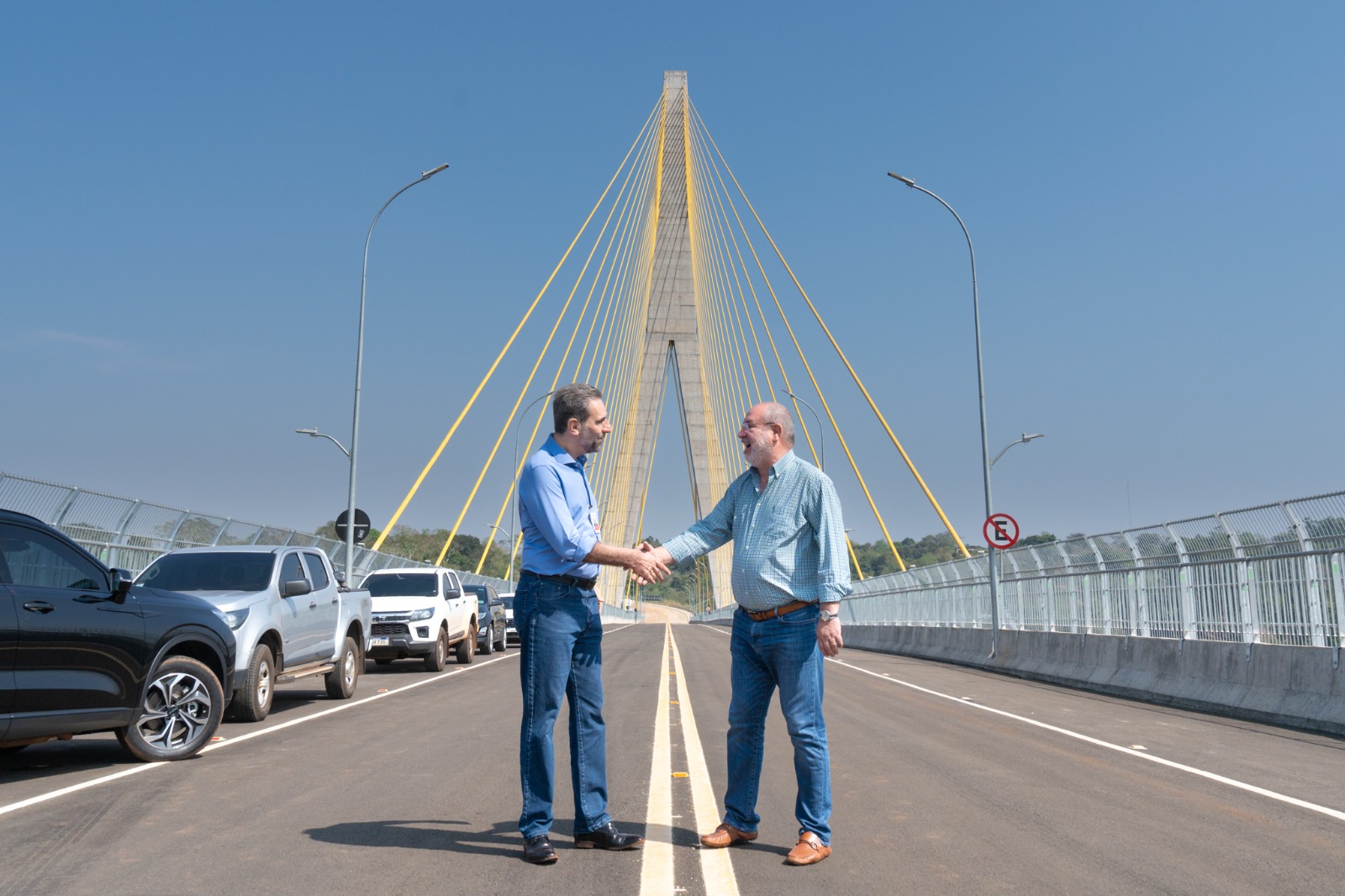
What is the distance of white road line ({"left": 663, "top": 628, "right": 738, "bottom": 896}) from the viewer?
15.2ft

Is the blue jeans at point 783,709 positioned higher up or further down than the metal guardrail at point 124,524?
further down

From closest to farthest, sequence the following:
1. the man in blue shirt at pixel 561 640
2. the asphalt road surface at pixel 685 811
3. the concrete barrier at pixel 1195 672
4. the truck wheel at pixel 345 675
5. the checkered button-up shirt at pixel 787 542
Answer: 1. the asphalt road surface at pixel 685 811
2. the man in blue shirt at pixel 561 640
3. the checkered button-up shirt at pixel 787 542
4. the concrete barrier at pixel 1195 672
5. the truck wheel at pixel 345 675

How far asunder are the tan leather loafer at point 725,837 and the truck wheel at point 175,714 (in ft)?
15.3

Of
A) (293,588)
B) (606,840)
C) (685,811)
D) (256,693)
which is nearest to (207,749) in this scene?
(256,693)

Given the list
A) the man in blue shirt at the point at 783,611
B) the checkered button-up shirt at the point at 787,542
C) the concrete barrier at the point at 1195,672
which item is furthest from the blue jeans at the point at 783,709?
the concrete barrier at the point at 1195,672

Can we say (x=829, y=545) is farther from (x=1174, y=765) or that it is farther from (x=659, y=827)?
(x=1174, y=765)

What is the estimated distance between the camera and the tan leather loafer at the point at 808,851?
500cm

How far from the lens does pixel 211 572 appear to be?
12.1 metres

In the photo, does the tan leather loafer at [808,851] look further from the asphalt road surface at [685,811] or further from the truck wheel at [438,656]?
the truck wheel at [438,656]

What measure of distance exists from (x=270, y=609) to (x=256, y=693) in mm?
923

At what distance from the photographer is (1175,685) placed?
47.2 ft

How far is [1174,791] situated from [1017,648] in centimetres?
1439

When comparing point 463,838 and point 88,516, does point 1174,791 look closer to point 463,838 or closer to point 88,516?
point 463,838

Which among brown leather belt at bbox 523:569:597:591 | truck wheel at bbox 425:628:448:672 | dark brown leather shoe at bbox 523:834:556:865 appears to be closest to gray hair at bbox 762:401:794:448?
brown leather belt at bbox 523:569:597:591
